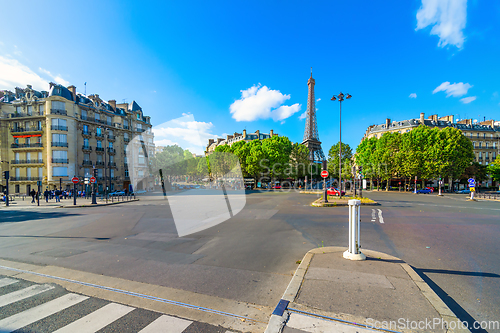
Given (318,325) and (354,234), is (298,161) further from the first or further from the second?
(318,325)

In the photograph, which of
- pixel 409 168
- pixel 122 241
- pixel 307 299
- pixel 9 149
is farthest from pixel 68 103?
pixel 409 168

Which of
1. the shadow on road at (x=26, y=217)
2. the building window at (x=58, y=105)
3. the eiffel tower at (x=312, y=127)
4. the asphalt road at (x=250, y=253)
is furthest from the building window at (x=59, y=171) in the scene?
the eiffel tower at (x=312, y=127)

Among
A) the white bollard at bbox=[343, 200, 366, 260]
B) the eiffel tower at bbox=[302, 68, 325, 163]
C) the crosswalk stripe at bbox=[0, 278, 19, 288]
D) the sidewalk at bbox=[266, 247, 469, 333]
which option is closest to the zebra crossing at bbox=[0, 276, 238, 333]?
the crosswalk stripe at bbox=[0, 278, 19, 288]

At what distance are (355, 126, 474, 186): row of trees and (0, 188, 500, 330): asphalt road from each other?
37.7 m

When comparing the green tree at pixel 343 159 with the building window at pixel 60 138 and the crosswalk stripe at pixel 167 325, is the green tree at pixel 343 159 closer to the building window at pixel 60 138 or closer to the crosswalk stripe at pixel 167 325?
the crosswalk stripe at pixel 167 325

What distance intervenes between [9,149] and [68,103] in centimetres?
1348

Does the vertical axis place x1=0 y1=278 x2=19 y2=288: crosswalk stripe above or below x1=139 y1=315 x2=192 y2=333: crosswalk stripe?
below

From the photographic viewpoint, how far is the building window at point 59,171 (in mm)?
34816

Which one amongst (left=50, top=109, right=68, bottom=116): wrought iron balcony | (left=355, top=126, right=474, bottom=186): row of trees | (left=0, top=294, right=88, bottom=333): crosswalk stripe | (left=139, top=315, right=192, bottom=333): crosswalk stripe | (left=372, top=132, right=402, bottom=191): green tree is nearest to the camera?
(left=139, top=315, right=192, bottom=333): crosswalk stripe

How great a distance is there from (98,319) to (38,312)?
3.88 feet

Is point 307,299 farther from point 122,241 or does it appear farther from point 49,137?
point 49,137

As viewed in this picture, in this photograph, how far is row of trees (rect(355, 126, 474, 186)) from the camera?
38781mm

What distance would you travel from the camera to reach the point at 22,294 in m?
4.09

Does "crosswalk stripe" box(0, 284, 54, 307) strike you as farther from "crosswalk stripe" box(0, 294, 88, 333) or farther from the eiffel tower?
the eiffel tower
